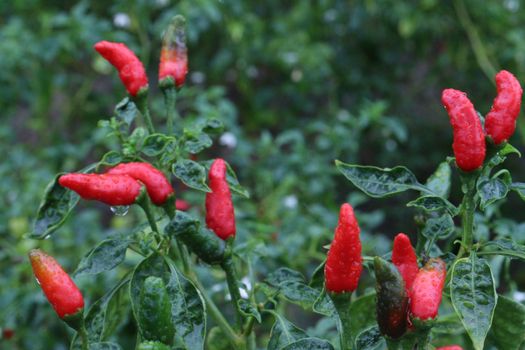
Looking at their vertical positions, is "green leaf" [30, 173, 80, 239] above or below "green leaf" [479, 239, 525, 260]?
above

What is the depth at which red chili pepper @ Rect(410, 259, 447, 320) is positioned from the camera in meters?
0.82

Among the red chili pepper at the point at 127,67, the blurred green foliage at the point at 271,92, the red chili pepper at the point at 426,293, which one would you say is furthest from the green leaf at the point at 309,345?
the blurred green foliage at the point at 271,92

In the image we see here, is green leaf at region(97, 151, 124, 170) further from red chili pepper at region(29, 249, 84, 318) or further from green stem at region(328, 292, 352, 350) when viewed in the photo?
green stem at region(328, 292, 352, 350)

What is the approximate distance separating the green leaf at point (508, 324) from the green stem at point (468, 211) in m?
0.09

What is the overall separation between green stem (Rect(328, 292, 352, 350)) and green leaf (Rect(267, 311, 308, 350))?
0.29ft

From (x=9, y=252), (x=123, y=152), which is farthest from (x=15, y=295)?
(x=123, y=152)

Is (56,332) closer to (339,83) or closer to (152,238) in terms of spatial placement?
(152,238)

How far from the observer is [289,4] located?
136 inches

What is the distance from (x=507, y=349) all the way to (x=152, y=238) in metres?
0.48

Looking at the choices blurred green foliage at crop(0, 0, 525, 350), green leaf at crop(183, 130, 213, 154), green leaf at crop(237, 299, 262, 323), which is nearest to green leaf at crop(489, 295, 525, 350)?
green leaf at crop(237, 299, 262, 323)

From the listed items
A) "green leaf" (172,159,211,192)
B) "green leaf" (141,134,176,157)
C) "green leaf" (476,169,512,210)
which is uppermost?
"green leaf" (141,134,176,157)

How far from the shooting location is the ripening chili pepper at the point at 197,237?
927 mm

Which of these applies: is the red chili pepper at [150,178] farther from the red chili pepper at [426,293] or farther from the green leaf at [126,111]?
the red chili pepper at [426,293]

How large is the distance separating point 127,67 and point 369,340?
515 mm
